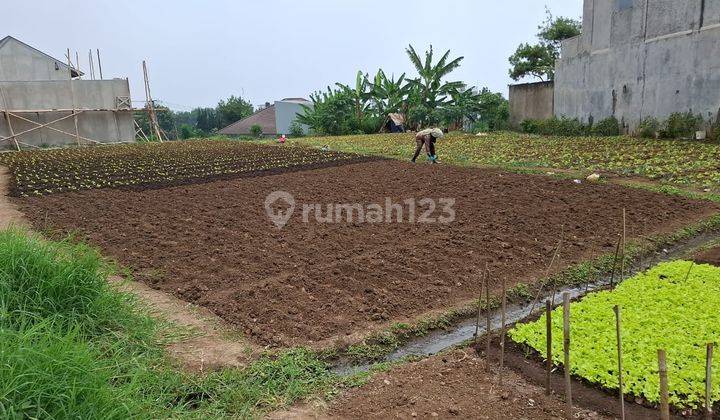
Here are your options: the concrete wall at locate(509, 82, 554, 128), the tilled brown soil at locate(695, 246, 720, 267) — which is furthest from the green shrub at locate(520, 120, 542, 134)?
the tilled brown soil at locate(695, 246, 720, 267)

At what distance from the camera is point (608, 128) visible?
67.1 ft

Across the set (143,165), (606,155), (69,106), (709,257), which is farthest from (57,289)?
(69,106)

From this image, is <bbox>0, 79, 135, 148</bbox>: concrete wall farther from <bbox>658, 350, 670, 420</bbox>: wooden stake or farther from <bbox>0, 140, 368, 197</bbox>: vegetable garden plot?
<bbox>658, 350, 670, 420</bbox>: wooden stake

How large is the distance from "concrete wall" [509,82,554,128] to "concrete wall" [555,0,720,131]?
3.78ft

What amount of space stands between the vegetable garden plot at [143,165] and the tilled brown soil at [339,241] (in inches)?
62.3

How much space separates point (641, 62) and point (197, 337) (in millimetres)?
20550

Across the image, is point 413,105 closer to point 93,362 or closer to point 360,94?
point 360,94

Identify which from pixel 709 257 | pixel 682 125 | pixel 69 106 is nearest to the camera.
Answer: pixel 709 257

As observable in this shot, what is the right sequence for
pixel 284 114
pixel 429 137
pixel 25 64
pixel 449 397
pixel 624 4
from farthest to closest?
1. pixel 284 114
2. pixel 25 64
3. pixel 624 4
4. pixel 429 137
5. pixel 449 397

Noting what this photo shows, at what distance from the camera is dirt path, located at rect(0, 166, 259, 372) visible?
367cm

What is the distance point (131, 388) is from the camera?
8.81ft

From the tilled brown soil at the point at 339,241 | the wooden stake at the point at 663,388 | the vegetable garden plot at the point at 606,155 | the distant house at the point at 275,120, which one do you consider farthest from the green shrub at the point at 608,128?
the distant house at the point at 275,120

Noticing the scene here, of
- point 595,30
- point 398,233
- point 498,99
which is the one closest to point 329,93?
point 498,99

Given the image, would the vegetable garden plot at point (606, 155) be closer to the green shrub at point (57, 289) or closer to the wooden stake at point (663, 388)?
the wooden stake at point (663, 388)
